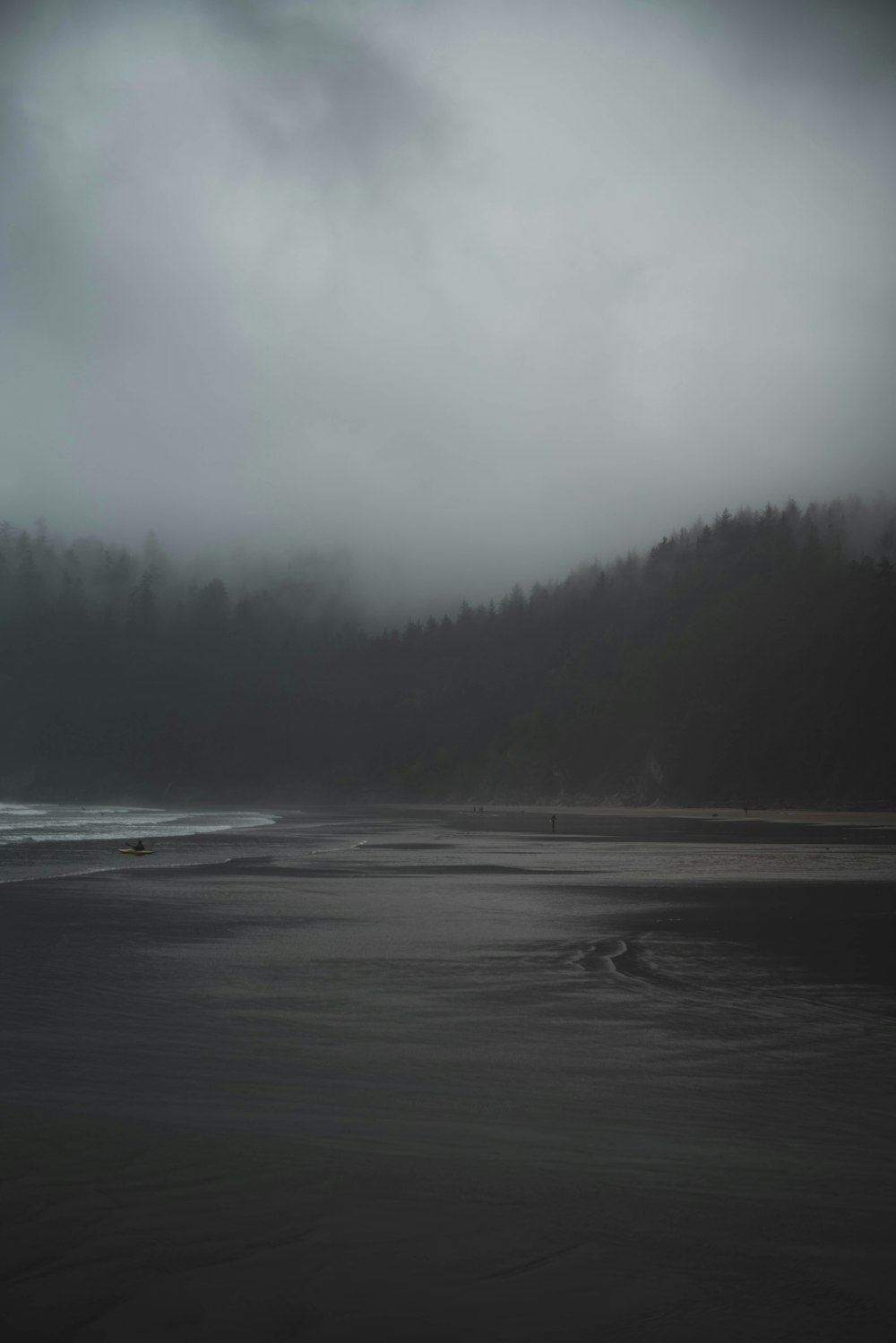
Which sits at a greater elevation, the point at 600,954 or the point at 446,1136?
the point at 446,1136

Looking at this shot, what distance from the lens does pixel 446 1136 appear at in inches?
305

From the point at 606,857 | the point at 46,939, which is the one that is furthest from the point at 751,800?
the point at 46,939

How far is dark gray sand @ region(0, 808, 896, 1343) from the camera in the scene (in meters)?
5.28

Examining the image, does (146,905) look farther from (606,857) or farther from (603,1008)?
(606,857)

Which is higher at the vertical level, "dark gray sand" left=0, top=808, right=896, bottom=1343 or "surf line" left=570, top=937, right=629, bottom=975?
"dark gray sand" left=0, top=808, right=896, bottom=1343

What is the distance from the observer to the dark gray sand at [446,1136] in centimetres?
528

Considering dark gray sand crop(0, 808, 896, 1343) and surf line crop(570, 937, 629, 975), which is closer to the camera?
dark gray sand crop(0, 808, 896, 1343)

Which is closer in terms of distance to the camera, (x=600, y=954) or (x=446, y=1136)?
(x=446, y=1136)

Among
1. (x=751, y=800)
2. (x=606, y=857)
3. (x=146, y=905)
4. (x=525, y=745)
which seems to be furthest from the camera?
(x=525, y=745)

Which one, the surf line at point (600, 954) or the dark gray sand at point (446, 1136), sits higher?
the dark gray sand at point (446, 1136)

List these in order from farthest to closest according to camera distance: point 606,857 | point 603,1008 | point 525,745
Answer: point 525,745 → point 606,857 → point 603,1008

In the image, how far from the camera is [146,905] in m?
22.8

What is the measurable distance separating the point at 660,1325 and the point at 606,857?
37135mm

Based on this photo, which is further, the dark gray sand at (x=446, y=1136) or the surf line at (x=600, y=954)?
the surf line at (x=600, y=954)
